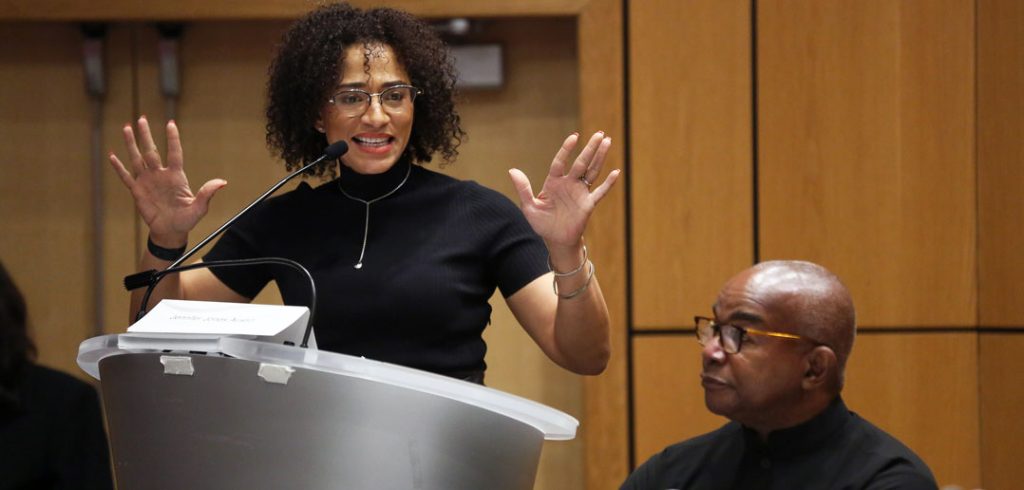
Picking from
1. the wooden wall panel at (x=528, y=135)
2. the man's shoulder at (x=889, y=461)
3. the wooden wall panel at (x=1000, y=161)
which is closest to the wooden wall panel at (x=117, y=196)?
the wooden wall panel at (x=528, y=135)

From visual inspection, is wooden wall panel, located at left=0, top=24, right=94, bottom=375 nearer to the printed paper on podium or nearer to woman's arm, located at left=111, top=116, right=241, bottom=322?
woman's arm, located at left=111, top=116, right=241, bottom=322

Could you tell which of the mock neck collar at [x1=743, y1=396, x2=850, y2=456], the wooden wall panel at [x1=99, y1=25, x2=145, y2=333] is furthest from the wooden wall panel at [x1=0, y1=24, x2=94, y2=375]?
the mock neck collar at [x1=743, y1=396, x2=850, y2=456]

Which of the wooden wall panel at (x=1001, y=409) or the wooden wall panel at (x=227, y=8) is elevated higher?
the wooden wall panel at (x=227, y=8)

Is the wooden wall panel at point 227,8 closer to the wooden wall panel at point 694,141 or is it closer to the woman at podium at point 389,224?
the wooden wall panel at point 694,141

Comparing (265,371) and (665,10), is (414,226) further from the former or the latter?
(665,10)

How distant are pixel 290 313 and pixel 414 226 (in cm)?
62

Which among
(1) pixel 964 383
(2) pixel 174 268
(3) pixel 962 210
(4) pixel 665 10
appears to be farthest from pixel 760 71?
(2) pixel 174 268

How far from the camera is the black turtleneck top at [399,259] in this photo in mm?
1860

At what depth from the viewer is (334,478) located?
126 centimetres

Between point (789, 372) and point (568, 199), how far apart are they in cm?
45

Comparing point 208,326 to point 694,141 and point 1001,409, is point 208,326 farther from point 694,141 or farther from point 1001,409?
point 1001,409

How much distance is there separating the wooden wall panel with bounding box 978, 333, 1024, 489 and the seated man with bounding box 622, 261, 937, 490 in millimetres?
1997

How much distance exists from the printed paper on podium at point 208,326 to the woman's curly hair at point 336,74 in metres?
0.70

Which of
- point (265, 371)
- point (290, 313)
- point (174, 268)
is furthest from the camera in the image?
point (174, 268)
